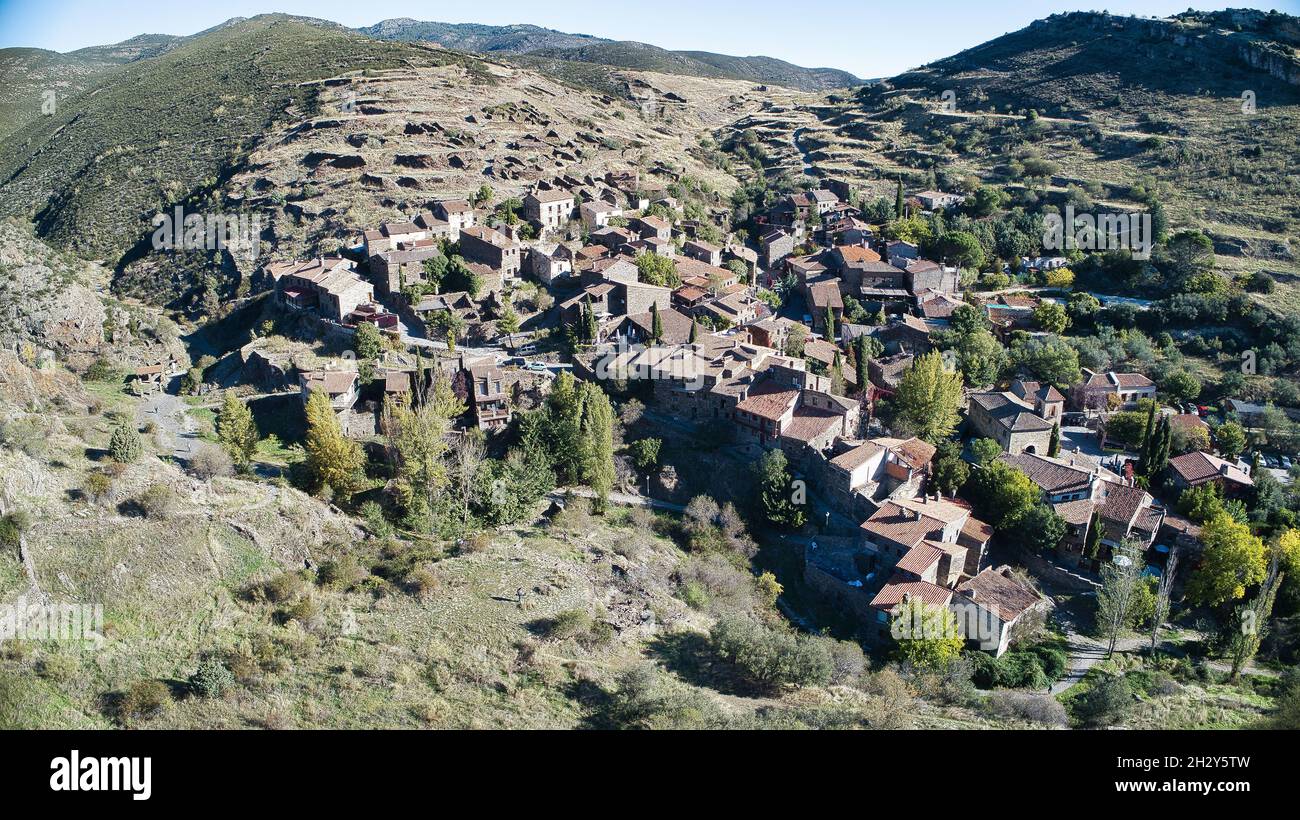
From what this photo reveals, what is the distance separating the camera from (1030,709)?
87.1 feet

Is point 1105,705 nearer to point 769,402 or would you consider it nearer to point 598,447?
point 769,402

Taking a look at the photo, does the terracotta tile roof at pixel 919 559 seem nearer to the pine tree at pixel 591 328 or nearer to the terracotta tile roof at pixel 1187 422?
the terracotta tile roof at pixel 1187 422

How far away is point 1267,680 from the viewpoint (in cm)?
3072

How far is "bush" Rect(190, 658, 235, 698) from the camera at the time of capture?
20172 millimetres

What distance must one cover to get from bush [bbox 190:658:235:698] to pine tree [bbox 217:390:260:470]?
47.1ft

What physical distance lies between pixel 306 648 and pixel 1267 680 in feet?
112

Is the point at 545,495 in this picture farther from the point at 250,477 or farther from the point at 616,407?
the point at 250,477

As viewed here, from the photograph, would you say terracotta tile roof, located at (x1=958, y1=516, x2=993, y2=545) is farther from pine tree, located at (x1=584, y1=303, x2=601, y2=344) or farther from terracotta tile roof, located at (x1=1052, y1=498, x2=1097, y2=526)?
pine tree, located at (x1=584, y1=303, x2=601, y2=344)

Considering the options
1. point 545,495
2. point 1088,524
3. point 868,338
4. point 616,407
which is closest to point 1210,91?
point 868,338

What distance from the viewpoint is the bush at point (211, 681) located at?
2017 centimetres

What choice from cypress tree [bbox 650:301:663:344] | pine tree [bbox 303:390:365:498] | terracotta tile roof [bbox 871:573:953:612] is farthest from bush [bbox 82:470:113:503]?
cypress tree [bbox 650:301:663:344]

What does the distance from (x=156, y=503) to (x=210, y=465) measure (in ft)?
18.7

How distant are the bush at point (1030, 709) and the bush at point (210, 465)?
28194 mm

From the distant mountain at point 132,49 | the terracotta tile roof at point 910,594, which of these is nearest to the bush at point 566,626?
the terracotta tile roof at point 910,594
